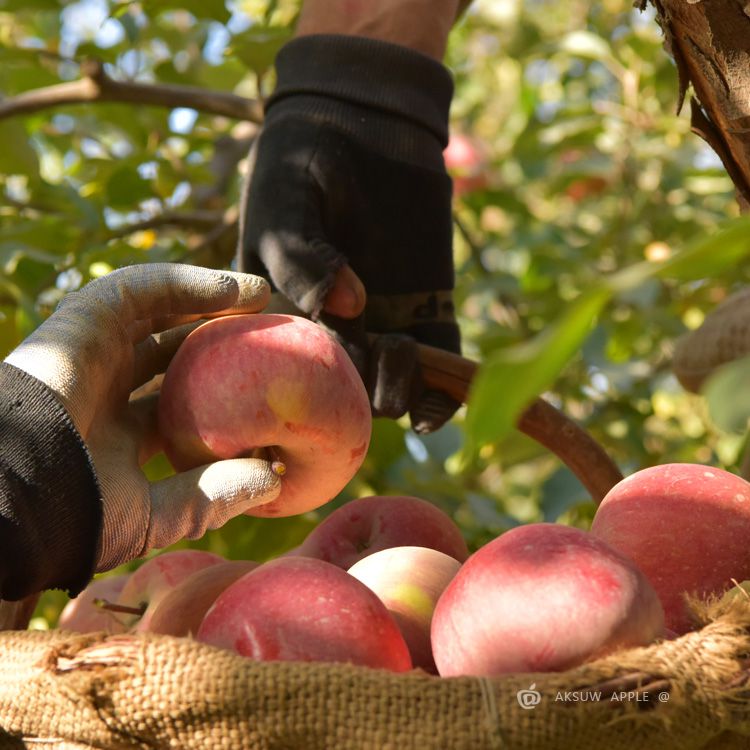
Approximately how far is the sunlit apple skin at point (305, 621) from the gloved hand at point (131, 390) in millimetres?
70

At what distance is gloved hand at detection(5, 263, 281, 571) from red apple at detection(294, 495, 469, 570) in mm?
184

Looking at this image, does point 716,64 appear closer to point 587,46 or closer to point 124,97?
point 124,97

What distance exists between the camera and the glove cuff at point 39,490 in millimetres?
632

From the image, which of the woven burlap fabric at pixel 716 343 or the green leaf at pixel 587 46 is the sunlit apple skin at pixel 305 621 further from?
the green leaf at pixel 587 46

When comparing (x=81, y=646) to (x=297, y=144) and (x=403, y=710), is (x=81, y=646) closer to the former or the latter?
(x=403, y=710)

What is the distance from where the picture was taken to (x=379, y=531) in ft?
3.00

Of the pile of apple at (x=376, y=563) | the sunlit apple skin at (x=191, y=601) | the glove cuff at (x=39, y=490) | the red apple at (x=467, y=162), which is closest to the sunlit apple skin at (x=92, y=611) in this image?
the pile of apple at (x=376, y=563)

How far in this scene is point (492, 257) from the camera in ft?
11.7

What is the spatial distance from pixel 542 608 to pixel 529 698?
86mm

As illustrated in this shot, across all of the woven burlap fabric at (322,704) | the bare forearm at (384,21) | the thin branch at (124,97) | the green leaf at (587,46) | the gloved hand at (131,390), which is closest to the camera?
the woven burlap fabric at (322,704)

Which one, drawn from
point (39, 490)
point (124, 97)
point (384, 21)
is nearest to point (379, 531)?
point (39, 490)

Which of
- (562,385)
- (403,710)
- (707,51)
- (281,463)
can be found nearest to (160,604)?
(281,463)

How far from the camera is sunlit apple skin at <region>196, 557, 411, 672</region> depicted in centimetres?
63

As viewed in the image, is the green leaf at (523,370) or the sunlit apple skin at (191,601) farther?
the sunlit apple skin at (191,601)
